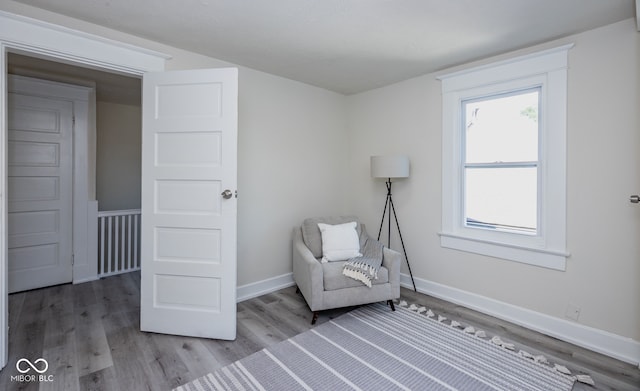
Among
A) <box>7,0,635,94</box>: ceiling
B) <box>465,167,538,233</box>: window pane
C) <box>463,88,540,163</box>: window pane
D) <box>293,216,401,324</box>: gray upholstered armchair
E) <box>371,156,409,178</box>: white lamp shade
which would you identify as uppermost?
<box>7,0,635,94</box>: ceiling

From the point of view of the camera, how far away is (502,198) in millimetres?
2846

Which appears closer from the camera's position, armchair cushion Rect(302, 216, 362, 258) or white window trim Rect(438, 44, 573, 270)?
white window trim Rect(438, 44, 573, 270)

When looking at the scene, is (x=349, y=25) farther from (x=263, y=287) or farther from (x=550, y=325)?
(x=550, y=325)

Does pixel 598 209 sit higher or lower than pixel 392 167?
lower

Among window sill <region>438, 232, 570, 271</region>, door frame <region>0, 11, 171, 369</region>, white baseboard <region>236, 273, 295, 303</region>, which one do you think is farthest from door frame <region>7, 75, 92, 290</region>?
window sill <region>438, 232, 570, 271</region>

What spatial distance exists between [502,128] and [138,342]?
3558 mm

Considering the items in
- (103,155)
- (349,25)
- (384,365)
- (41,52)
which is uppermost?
(349,25)

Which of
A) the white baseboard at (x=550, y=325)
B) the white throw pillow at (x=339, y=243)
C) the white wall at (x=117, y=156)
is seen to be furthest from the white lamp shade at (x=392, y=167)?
the white wall at (x=117, y=156)

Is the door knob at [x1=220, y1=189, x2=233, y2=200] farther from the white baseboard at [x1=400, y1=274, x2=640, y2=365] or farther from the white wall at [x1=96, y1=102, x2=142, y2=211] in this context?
the white wall at [x1=96, y1=102, x2=142, y2=211]

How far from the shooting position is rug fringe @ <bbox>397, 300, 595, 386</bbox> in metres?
1.93

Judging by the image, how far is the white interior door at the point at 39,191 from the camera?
332 cm

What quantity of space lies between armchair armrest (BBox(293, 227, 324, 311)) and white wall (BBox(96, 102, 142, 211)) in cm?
345

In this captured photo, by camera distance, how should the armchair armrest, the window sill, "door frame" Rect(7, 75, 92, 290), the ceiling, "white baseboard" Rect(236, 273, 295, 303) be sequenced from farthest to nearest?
"door frame" Rect(7, 75, 92, 290) → "white baseboard" Rect(236, 273, 295, 303) → the armchair armrest → the window sill → the ceiling

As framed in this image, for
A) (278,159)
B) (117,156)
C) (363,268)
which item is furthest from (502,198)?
(117,156)
